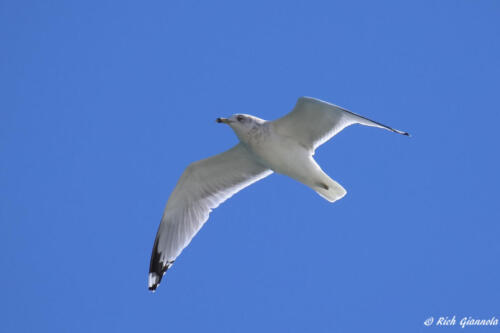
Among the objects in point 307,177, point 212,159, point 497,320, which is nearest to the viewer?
point 497,320

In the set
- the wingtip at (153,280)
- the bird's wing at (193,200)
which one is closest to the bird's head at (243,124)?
the bird's wing at (193,200)

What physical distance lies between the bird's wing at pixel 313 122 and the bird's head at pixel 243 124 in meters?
0.22

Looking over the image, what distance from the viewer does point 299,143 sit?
6102mm

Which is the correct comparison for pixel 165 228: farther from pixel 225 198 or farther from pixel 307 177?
pixel 307 177

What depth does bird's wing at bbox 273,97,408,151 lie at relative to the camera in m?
5.74

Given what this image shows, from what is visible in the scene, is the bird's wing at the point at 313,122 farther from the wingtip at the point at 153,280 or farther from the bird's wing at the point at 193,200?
the wingtip at the point at 153,280

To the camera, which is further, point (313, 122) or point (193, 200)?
point (193, 200)

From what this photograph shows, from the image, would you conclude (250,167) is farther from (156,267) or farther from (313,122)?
(156,267)

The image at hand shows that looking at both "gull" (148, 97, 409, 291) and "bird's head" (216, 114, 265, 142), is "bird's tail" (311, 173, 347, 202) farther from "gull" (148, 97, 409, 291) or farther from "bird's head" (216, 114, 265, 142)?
"bird's head" (216, 114, 265, 142)

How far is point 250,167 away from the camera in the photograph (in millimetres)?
6637

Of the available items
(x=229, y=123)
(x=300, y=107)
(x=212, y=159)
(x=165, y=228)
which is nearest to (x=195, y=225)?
(x=165, y=228)

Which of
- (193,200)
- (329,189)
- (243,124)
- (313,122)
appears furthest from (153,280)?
(313,122)

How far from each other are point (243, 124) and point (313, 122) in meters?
0.70

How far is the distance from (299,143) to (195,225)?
1538mm
